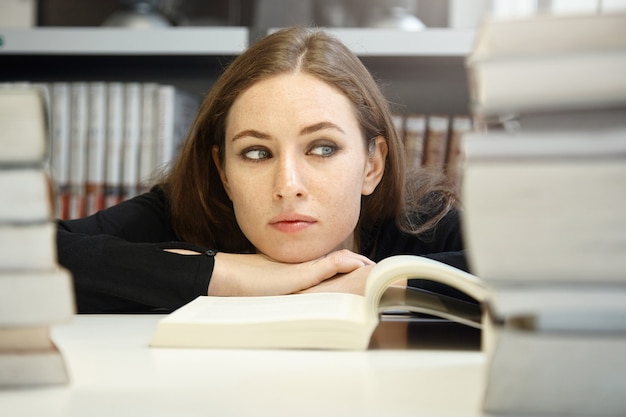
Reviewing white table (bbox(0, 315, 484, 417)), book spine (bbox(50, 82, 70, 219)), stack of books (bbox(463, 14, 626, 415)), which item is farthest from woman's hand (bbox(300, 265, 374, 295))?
book spine (bbox(50, 82, 70, 219))

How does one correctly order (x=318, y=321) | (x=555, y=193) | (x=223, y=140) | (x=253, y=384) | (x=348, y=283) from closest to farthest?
(x=555, y=193) → (x=253, y=384) → (x=318, y=321) → (x=348, y=283) → (x=223, y=140)

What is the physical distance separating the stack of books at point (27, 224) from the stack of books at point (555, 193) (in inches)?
9.4

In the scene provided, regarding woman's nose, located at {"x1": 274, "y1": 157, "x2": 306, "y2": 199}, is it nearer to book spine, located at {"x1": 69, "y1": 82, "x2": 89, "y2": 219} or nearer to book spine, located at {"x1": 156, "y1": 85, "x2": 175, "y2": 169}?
book spine, located at {"x1": 156, "y1": 85, "x2": 175, "y2": 169}

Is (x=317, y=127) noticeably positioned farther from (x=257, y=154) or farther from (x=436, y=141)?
(x=436, y=141)

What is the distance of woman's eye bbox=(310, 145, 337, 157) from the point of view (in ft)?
4.13

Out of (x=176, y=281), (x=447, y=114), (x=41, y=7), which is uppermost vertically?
(x=41, y=7)

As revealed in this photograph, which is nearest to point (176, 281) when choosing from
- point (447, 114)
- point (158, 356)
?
point (158, 356)

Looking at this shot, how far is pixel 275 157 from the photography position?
1.25 m

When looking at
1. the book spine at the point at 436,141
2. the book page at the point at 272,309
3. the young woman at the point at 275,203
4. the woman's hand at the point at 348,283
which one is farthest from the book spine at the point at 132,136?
the book page at the point at 272,309

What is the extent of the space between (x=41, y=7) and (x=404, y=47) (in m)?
1.16

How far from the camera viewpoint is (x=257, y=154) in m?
1.28

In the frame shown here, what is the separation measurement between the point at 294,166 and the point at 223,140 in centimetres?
26

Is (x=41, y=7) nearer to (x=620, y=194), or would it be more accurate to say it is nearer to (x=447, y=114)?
(x=447, y=114)

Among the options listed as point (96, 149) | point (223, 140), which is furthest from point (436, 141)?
point (96, 149)
